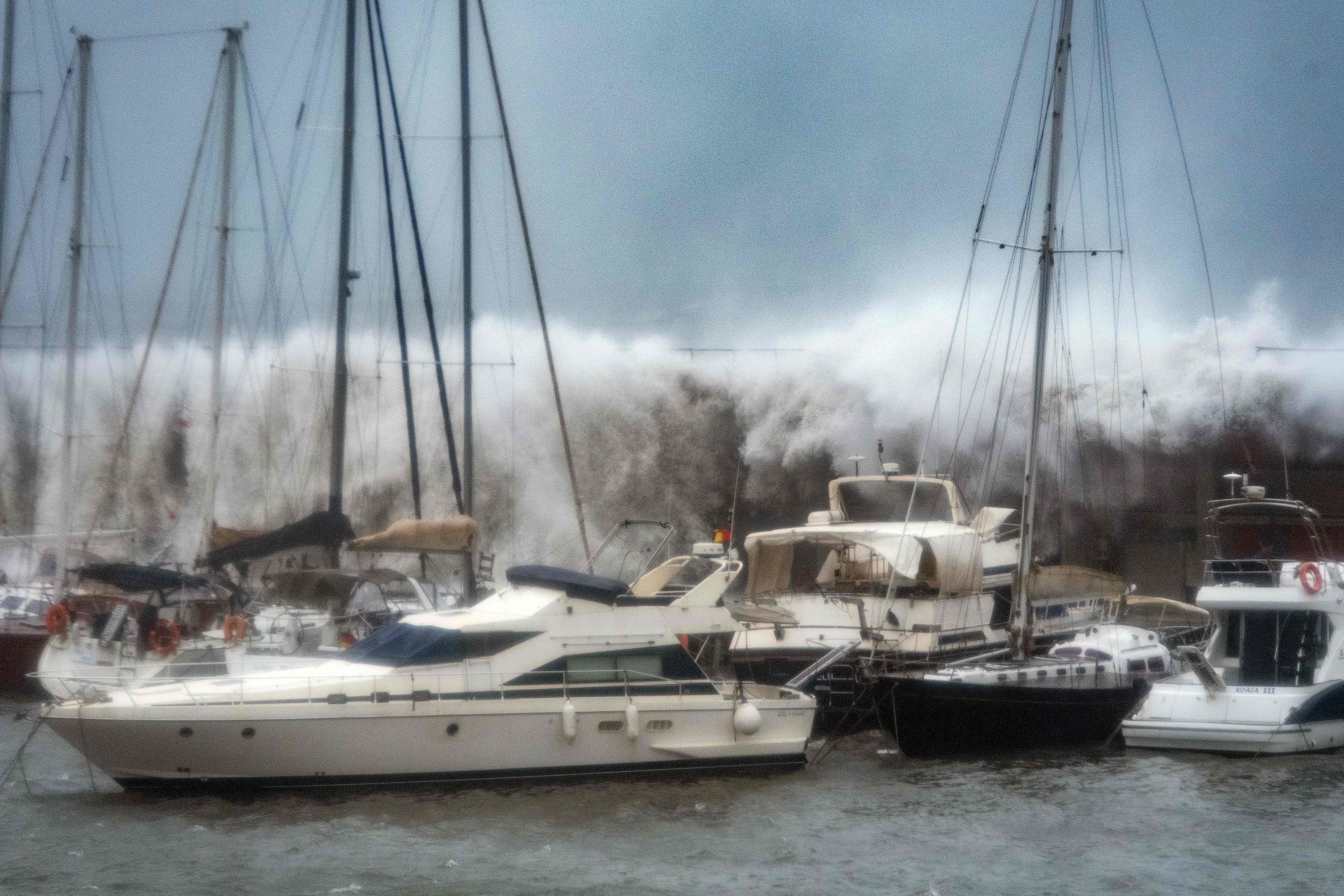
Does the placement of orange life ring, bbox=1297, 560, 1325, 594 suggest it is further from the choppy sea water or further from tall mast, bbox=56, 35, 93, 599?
tall mast, bbox=56, 35, 93, 599

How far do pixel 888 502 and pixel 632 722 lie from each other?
A: 19.6 metres

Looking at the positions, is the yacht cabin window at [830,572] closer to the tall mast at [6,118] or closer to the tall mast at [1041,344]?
the tall mast at [1041,344]

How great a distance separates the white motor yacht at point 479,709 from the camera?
13.9m

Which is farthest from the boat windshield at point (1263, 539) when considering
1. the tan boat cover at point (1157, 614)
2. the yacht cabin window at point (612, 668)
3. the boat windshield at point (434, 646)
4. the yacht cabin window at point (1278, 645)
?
the boat windshield at point (434, 646)

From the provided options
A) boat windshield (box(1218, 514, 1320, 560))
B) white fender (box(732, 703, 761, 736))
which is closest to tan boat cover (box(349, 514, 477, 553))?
white fender (box(732, 703, 761, 736))

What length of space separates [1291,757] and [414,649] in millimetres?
10656

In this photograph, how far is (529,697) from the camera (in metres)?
14.8

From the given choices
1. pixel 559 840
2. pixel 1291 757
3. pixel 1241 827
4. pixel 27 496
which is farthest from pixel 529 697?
pixel 27 496

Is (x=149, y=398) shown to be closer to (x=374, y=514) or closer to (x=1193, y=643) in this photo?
(x=374, y=514)

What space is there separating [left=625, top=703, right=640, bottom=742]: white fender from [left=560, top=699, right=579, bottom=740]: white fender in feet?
1.85

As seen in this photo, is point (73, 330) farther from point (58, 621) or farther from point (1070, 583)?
point (1070, 583)

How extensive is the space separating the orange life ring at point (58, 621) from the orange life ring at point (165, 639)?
112 cm

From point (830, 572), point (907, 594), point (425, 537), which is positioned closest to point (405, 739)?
point (425, 537)

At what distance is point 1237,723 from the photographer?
16.7 meters
